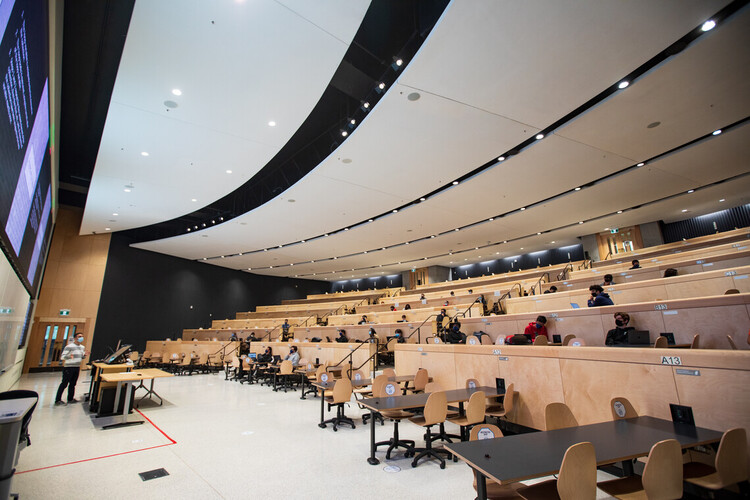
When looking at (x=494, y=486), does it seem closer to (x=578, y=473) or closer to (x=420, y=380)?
(x=578, y=473)

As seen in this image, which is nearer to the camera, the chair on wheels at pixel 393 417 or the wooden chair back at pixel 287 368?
the chair on wheels at pixel 393 417

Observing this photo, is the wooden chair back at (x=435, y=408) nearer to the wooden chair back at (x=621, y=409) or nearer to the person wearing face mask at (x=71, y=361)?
the wooden chair back at (x=621, y=409)

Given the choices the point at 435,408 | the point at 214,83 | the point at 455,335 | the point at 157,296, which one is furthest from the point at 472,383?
the point at 157,296

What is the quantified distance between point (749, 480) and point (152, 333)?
21.2m

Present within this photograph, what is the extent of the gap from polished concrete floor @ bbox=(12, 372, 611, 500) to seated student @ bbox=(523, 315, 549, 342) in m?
2.59

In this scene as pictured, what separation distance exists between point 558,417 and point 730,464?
42.3 inches

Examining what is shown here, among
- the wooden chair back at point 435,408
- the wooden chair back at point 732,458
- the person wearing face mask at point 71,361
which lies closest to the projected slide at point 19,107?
the person wearing face mask at point 71,361

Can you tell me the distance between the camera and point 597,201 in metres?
11.9

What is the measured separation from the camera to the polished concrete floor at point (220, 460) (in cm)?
321

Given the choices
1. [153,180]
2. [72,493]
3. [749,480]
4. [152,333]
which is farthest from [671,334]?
[152,333]

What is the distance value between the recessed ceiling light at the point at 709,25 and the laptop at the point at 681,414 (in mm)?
5945

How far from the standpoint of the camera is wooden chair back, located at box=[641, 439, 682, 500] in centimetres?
189

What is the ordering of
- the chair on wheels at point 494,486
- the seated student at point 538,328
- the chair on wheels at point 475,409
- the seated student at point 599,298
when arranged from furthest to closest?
the seated student at point 538,328, the seated student at point 599,298, the chair on wheels at point 475,409, the chair on wheels at point 494,486

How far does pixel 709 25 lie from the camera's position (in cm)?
505
